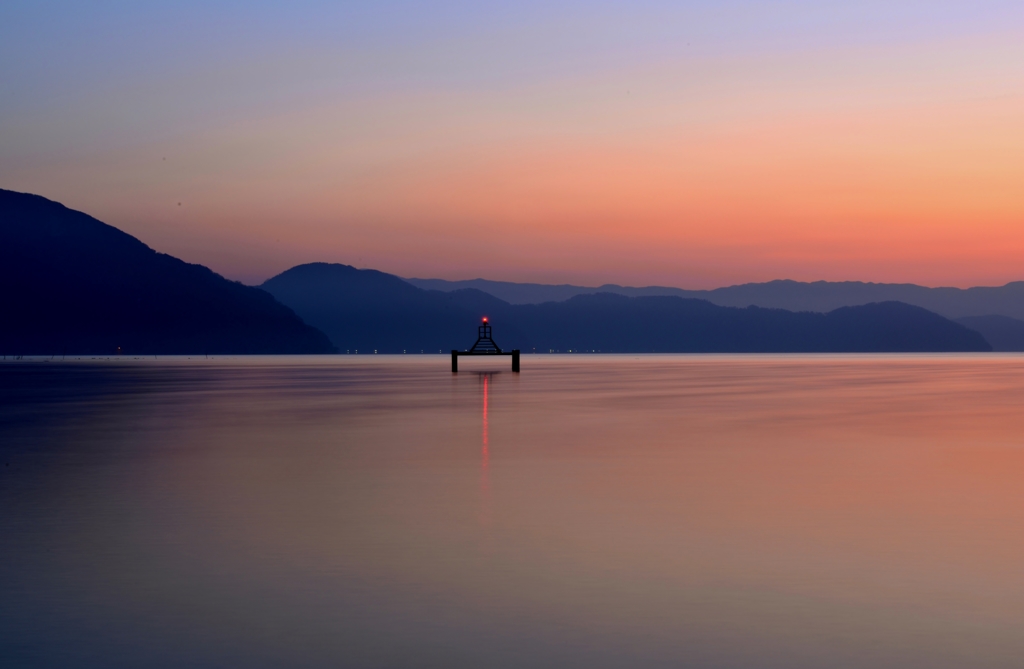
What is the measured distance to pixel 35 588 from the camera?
12.0m

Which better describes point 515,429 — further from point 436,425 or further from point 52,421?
point 52,421

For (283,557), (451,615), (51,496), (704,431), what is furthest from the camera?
(704,431)

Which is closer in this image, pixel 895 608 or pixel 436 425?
pixel 895 608

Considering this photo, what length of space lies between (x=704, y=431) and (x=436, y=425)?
9.51 metres

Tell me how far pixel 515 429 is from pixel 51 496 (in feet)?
Answer: 61.5

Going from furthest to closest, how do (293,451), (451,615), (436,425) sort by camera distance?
(436,425), (293,451), (451,615)

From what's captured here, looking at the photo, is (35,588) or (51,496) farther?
(51,496)

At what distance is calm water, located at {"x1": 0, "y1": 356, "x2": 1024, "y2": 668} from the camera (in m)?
9.87

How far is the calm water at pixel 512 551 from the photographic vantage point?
388 inches

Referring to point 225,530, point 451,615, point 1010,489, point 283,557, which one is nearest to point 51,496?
point 225,530

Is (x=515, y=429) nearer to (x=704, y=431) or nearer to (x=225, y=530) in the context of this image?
(x=704, y=431)

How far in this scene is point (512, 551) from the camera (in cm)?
1448

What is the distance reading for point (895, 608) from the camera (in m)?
11.2

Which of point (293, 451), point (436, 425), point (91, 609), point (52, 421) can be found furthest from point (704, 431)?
point (91, 609)
